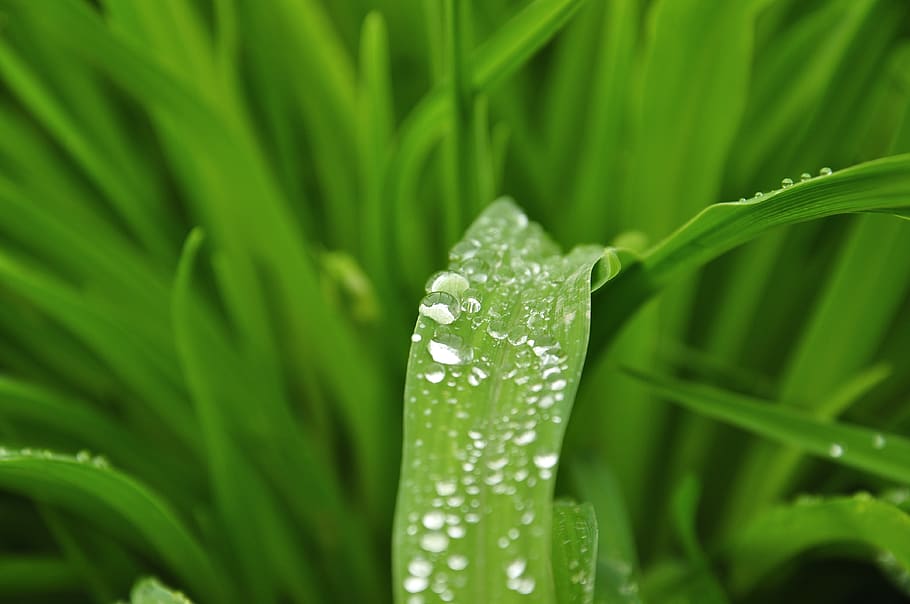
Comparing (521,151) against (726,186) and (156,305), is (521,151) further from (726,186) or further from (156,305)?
(156,305)

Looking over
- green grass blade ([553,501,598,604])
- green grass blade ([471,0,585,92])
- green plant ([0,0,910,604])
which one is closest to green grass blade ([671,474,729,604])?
green plant ([0,0,910,604])

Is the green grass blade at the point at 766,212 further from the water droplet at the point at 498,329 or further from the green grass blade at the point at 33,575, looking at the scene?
the green grass blade at the point at 33,575

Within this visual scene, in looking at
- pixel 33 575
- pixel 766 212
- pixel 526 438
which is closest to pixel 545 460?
pixel 526 438

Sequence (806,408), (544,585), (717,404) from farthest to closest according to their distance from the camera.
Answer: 1. (806,408)
2. (717,404)
3. (544,585)

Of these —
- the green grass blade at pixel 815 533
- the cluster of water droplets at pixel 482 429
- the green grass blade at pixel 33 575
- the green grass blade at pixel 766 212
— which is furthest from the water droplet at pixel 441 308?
the green grass blade at pixel 33 575

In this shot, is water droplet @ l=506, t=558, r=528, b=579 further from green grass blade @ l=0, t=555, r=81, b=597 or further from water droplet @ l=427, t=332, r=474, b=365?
green grass blade @ l=0, t=555, r=81, b=597

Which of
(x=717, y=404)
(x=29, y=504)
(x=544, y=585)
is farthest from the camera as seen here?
(x=29, y=504)

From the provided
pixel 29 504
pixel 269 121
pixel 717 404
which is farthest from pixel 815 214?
pixel 29 504
